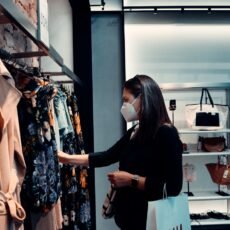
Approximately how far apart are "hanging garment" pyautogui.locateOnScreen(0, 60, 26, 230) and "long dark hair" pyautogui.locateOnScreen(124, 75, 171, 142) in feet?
2.94

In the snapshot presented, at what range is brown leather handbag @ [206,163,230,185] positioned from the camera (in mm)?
3904

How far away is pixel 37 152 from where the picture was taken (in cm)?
151

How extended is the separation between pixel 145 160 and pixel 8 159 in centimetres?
94

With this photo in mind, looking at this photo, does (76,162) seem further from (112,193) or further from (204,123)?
(204,123)

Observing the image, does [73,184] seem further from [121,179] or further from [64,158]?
[121,179]

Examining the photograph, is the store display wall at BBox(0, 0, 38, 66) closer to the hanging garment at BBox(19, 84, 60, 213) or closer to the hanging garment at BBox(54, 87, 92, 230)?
the hanging garment at BBox(54, 87, 92, 230)

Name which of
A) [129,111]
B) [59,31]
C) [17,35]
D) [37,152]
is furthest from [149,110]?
[59,31]

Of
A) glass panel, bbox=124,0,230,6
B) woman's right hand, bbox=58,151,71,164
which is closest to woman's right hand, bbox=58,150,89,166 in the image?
woman's right hand, bbox=58,151,71,164

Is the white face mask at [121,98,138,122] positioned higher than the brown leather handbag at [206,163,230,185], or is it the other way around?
the white face mask at [121,98,138,122]

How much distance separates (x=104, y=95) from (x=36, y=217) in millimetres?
2842

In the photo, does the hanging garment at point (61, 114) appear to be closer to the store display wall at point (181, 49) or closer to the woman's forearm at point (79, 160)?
the woman's forearm at point (79, 160)

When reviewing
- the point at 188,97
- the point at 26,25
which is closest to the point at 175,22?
the point at 188,97

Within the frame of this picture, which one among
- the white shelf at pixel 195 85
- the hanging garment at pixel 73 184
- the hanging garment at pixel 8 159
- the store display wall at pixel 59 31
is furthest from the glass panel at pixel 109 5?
the hanging garment at pixel 8 159

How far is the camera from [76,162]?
2.35m
